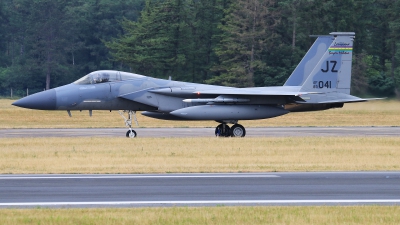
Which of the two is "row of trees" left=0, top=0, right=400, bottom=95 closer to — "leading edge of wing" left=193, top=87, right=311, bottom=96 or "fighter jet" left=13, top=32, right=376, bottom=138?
"fighter jet" left=13, top=32, right=376, bottom=138

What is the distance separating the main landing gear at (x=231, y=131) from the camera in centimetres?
2581

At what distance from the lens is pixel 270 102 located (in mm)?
26172


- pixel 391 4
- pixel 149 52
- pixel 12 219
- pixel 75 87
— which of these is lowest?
pixel 12 219

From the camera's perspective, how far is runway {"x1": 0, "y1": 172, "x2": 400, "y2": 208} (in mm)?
10648

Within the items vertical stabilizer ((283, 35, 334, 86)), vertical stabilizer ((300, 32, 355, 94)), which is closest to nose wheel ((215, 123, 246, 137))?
vertical stabilizer ((300, 32, 355, 94))

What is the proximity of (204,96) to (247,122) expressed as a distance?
433 inches

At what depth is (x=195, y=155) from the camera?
711 inches

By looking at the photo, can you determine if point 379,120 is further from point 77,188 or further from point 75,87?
point 77,188

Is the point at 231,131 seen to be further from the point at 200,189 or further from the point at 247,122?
the point at 200,189

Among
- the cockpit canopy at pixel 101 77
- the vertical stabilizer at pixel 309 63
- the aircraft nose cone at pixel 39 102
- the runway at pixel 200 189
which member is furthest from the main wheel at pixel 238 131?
the runway at pixel 200 189

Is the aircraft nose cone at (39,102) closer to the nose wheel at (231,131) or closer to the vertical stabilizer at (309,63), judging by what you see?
the nose wheel at (231,131)

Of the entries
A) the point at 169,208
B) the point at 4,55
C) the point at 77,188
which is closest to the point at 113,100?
the point at 77,188

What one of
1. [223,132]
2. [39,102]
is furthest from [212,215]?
[223,132]

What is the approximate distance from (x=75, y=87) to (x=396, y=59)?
136 ft
